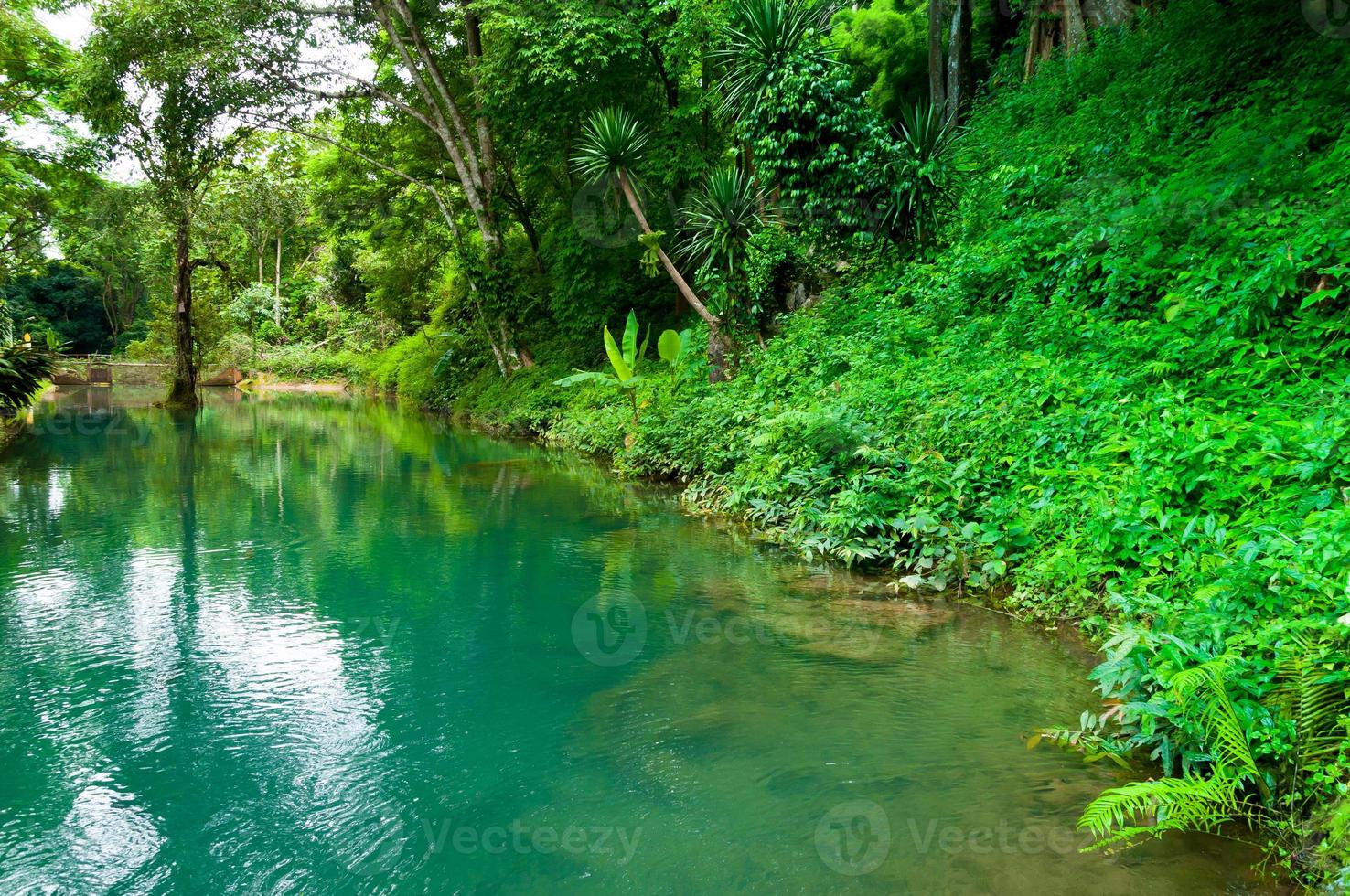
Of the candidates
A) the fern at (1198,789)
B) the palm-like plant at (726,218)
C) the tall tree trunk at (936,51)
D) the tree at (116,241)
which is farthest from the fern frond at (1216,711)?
the tree at (116,241)

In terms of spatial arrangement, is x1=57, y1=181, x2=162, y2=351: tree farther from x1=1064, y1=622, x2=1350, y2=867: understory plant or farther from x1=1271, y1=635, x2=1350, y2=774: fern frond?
x1=1271, y1=635, x2=1350, y2=774: fern frond

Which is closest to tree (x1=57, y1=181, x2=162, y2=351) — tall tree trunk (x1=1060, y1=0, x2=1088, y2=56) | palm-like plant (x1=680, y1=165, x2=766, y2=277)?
palm-like plant (x1=680, y1=165, x2=766, y2=277)

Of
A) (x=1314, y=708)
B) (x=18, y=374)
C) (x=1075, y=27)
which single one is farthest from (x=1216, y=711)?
(x=18, y=374)

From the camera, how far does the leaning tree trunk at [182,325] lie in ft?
71.8

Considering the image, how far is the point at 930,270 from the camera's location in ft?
35.1

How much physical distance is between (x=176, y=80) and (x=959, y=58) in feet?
54.3

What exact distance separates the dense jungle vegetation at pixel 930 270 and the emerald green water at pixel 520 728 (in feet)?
1.65

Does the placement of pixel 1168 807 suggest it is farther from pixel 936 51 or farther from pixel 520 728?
pixel 936 51

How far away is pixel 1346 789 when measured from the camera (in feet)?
9.02

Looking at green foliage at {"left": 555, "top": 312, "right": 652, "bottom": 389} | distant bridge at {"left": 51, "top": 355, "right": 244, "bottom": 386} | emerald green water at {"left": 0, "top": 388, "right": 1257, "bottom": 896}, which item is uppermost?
green foliage at {"left": 555, "top": 312, "right": 652, "bottom": 389}

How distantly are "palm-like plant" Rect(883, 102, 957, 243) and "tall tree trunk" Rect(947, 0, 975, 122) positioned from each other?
13.9 ft

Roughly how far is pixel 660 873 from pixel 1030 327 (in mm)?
6582

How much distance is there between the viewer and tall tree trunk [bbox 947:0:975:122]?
15.5 metres

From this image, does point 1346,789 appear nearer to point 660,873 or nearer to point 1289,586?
point 1289,586
